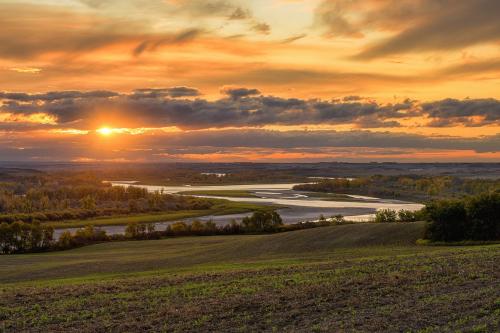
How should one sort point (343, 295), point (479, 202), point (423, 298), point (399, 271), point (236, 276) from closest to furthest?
point (423, 298), point (343, 295), point (399, 271), point (236, 276), point (479, 202)

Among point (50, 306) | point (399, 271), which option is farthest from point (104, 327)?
point (399, 271)

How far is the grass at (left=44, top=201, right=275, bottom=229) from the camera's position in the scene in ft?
377

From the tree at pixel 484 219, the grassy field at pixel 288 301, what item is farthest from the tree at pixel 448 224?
the grassy field at pixel 288 301

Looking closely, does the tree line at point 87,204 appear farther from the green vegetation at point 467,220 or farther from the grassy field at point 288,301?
the grassy field at point 288,301

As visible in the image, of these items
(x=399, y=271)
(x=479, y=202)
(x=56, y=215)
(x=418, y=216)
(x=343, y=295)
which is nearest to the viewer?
(x=343, y=295)

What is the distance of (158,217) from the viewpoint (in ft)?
406

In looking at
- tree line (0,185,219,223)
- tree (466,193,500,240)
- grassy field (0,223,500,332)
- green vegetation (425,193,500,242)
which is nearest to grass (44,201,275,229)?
tree line (0,185,219,223)

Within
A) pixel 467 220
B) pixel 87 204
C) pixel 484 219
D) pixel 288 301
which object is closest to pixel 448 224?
pixel 467 220

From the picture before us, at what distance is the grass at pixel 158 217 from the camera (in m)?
115

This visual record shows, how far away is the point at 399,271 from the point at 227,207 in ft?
368

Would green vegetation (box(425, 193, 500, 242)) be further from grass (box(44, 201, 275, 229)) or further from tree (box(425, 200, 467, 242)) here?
grass (box(44, 201, 275, 229))

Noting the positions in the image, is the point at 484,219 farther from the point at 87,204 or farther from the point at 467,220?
the point at 87,204

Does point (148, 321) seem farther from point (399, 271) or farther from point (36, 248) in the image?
point (36, 248)

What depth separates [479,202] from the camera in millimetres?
51250
